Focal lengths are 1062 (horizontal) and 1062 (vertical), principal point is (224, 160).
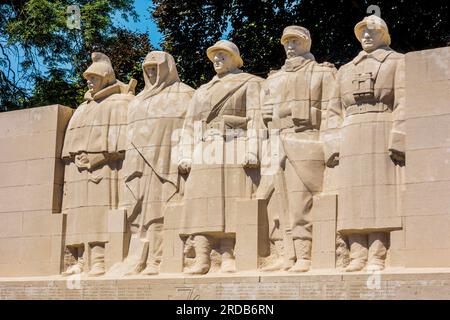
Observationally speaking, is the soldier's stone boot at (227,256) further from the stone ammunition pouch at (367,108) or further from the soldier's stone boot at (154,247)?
the stone ammunition pouch at (367,108)

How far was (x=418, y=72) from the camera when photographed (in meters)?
13.6

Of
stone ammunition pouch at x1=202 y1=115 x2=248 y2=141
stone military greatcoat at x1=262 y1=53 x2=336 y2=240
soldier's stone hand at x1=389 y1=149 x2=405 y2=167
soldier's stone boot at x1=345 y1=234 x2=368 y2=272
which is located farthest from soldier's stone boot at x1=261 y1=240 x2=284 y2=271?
soldier's stone hand at x1=389 y1=149 x2=405 y2=167

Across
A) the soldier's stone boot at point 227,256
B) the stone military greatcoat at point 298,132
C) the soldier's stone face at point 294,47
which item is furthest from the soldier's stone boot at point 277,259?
the soldier's stone face at point 294,47

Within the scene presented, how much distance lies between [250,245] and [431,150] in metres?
2.88

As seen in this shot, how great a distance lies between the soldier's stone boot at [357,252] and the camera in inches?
537

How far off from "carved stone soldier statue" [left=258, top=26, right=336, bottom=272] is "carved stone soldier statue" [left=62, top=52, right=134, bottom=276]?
268 cm

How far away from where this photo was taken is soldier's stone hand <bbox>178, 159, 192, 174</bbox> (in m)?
15.4

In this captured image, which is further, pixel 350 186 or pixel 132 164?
pixel 132 164

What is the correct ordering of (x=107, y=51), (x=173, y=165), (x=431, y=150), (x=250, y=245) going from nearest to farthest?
(x=431, y=150)
(x=250, y=245)
(x=173, y=165)
(x=107, y=51)

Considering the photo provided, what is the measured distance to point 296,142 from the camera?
571 inches

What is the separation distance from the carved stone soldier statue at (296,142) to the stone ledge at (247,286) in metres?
0.43

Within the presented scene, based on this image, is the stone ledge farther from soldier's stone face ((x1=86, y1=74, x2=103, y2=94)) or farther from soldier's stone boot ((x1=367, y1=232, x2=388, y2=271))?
soldier's stone face ((x1=86, y1=74, x2=103, y2=94))
